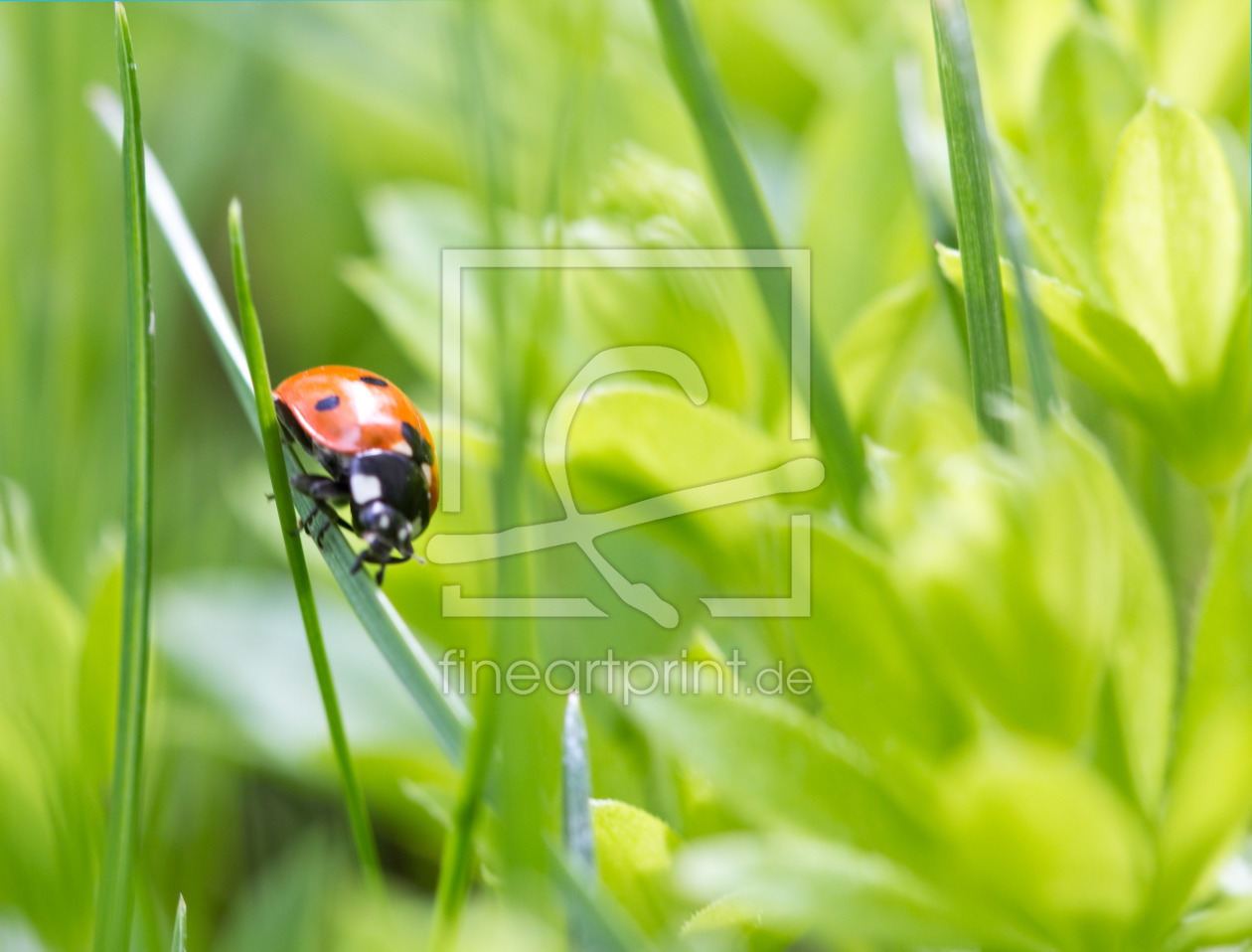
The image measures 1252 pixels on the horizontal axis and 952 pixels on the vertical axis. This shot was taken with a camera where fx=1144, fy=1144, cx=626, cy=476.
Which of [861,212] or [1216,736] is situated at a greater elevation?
[861,212]

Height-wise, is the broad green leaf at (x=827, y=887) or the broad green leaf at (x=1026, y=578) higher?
the broad green leaf at (x=1026, y=578)

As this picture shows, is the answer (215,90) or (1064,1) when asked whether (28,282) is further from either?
(1064,1)

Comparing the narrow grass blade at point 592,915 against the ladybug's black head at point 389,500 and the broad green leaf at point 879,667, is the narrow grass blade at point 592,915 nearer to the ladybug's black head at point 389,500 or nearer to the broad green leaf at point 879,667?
the broad green leaf at point 879,667

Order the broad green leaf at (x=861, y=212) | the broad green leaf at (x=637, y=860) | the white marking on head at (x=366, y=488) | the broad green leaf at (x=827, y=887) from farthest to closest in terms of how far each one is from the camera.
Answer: the white marking on head at (x=366, y=488)
the broad green leaf at (x=861, y=212)
the broad green leaf at (x=637, y=860)
the broad green leaf at (x=827, y=887)

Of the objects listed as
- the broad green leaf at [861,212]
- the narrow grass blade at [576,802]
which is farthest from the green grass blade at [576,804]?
the broad green leaf at [861,212]

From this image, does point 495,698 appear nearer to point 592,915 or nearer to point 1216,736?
point 592,915

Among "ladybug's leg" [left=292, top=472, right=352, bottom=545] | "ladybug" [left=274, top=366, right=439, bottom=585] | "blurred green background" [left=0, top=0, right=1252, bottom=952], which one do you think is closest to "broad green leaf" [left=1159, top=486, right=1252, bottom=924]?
"blurred green background" [left=0, top=0, right=1252, bottom=952]

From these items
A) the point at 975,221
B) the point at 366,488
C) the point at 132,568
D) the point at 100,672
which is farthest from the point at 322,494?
the point at 975,221
